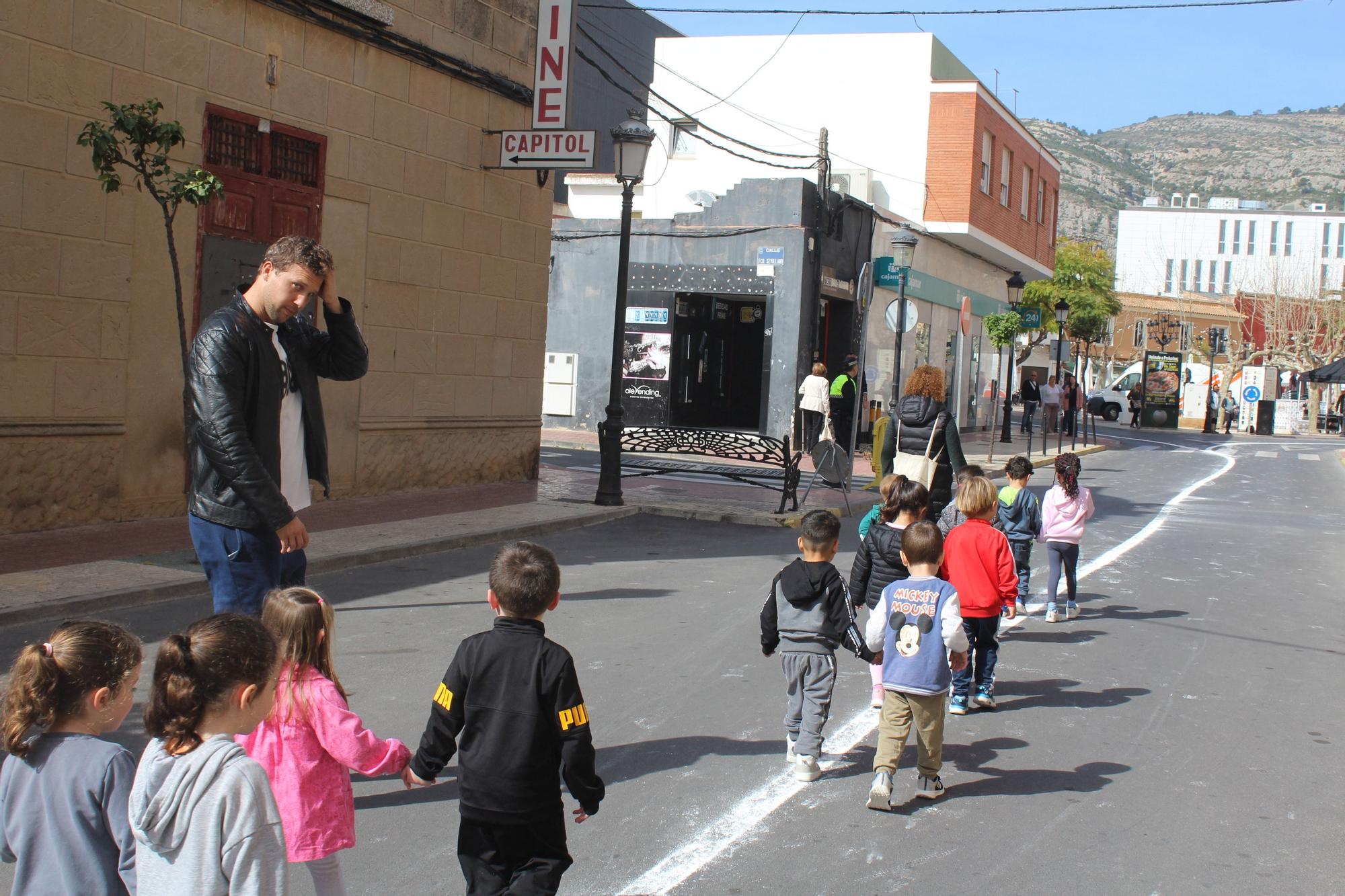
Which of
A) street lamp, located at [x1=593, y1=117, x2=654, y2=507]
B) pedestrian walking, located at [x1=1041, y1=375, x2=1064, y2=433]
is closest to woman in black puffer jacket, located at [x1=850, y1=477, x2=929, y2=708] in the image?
street lamp, located at [x1=593, y1=117, x2=654, y2=507]

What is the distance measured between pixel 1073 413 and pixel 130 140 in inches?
1074

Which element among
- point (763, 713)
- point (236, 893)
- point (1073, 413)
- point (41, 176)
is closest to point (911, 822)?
point (763, 713)

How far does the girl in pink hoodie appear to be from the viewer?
29.5 feet

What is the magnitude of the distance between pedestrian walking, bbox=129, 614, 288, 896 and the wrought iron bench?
461 inches

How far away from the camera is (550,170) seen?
15328mm

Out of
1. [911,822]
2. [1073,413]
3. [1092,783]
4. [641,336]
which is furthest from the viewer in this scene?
[1073,413]

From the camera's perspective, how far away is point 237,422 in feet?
13.5

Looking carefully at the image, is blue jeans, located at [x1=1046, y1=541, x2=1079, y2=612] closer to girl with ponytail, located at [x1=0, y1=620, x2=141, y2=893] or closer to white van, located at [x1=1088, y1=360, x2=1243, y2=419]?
girl with ponytail, located at [x1=0, y1=620, x2=141, y2=893]

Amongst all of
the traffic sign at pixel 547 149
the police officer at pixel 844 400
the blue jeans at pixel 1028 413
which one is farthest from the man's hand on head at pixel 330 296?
the blue jeans at pixel 1028 413

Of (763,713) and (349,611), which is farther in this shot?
(349,611)

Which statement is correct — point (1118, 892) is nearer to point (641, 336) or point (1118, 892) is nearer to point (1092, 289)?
point (641, 336)

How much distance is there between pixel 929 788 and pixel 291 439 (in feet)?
9.30

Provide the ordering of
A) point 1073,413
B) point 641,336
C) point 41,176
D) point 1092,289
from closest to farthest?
point 41,176
point 641,336
point 1073,413
point 1092,289

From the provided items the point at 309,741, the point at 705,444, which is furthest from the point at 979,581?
the point at 705,444
